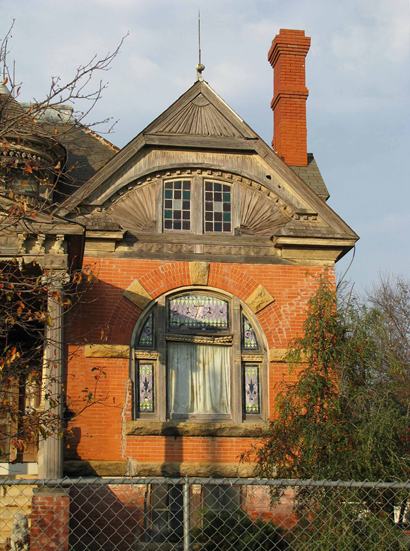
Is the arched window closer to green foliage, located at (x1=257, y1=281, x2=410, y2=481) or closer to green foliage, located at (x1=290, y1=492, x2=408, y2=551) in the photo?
green foliage, located at (x1=257, y1=281, x2=410, y2=481)

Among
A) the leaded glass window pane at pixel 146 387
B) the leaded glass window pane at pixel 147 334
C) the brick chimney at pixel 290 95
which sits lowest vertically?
the leaded glass window pane at pixel 146 387

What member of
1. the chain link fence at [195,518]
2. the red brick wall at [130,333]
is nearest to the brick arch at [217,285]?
the red brick wall at [130,333]

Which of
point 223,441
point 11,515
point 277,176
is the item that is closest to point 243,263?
point 277,176

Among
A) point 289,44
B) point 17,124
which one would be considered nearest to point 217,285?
point 289,44

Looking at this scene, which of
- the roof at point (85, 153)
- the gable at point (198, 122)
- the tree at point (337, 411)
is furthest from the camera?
the roof at point (85, 153)

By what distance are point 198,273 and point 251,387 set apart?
7.41 ft

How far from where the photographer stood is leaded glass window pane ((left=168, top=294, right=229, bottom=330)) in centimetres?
1697

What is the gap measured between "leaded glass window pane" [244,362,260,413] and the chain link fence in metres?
1.46

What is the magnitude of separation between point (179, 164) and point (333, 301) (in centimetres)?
412

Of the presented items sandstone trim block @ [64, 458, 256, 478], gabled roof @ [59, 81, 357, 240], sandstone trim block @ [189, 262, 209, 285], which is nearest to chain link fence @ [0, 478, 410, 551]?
sandstone trim block @ [64, 458, 256, 478]

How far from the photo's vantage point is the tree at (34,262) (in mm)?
8289

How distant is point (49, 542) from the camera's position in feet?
43.8

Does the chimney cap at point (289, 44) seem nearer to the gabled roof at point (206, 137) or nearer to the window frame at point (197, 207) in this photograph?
the gabled roof at point (206, 137)

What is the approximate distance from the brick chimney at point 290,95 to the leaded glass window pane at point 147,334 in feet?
16.3
